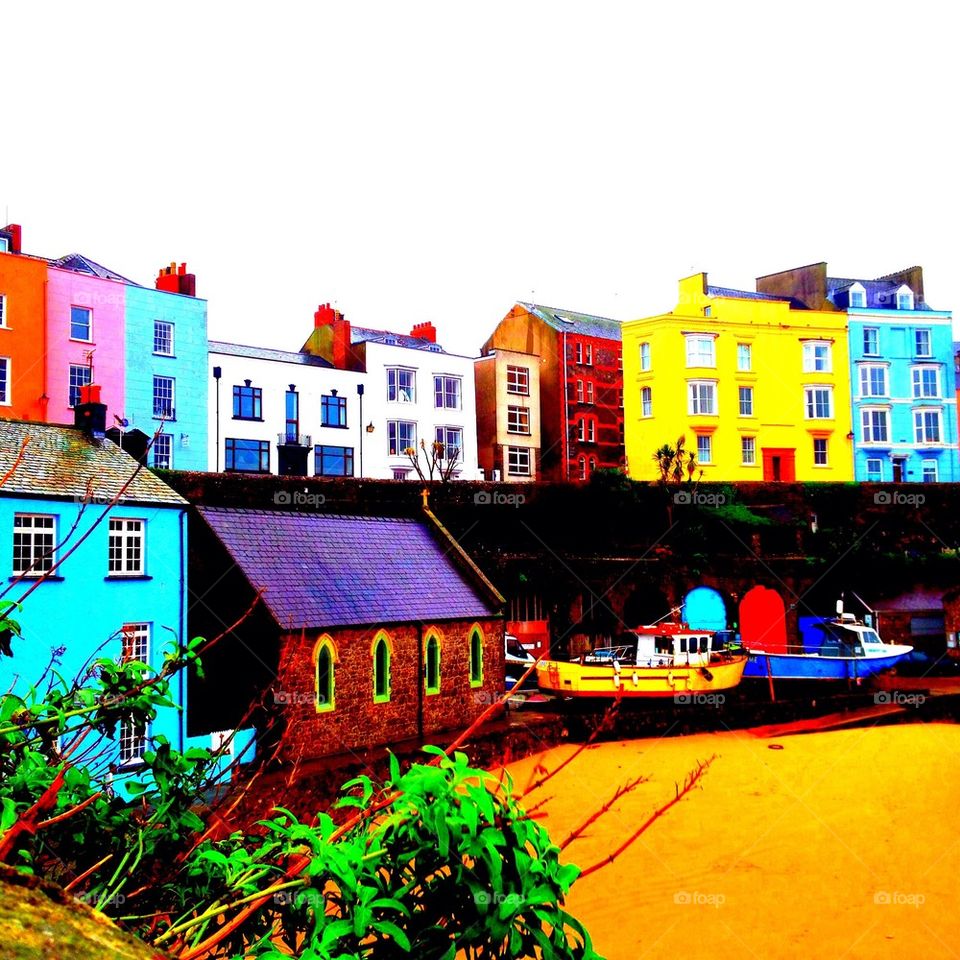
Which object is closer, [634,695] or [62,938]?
[62,938]

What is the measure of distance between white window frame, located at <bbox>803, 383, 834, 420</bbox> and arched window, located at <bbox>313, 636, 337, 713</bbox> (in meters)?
33.9

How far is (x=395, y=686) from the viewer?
22484 mm

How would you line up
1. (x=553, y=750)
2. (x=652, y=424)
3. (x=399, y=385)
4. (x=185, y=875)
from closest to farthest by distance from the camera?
(x=185, y=875)
(x=553, y=750)
(x=399, y=385)
(x=652, y=424)

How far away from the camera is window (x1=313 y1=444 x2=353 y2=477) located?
40.2 meters

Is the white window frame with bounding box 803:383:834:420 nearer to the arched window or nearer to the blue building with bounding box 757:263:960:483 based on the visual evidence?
the blue building with bounding box 757:263:960:483

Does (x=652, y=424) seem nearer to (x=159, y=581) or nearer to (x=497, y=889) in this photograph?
(x=159, y=581)

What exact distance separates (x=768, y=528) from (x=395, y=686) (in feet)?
69.7

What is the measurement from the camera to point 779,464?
47.1 meters

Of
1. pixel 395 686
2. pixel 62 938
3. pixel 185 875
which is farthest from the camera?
pixel 395 686

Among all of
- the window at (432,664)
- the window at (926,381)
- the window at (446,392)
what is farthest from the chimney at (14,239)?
the window at (926,381)

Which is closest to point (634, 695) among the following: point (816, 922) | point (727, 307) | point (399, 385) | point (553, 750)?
point (553, 750)

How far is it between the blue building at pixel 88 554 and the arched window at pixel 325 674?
8.33 ft

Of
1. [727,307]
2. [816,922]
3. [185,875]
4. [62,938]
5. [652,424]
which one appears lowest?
[816,922]

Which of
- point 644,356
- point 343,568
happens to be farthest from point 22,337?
point 644,356
